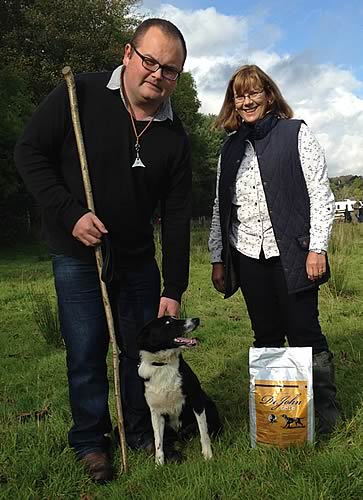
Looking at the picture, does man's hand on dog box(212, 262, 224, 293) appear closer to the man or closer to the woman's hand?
the man

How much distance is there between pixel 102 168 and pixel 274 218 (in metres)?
1.04

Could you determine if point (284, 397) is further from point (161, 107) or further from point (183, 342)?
point (161, 107)

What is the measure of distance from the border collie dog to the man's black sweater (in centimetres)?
45

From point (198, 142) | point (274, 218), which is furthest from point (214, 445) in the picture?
point (198, 142)

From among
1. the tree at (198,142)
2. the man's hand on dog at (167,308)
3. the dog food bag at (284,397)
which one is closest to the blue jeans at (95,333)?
the man's hand on dog at (167,308)

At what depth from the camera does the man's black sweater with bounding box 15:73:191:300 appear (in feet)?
9.54

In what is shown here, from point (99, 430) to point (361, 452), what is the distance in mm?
1489

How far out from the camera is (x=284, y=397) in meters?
3.25

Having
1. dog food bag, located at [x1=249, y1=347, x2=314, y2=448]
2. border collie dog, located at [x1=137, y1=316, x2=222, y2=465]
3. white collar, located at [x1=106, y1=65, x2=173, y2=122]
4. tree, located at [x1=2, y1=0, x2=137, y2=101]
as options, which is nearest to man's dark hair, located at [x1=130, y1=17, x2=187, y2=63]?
white collar, located at [x1=106, y1=65, x2=173, y2=122]

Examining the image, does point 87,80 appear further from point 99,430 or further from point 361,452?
point 361,452

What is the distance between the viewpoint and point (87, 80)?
310 centimetres

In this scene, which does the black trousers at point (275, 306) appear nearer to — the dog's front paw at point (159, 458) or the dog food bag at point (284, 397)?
the dog food bag at point (284, 397)

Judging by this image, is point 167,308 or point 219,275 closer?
point 167,308

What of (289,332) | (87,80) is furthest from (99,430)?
(87,80)
